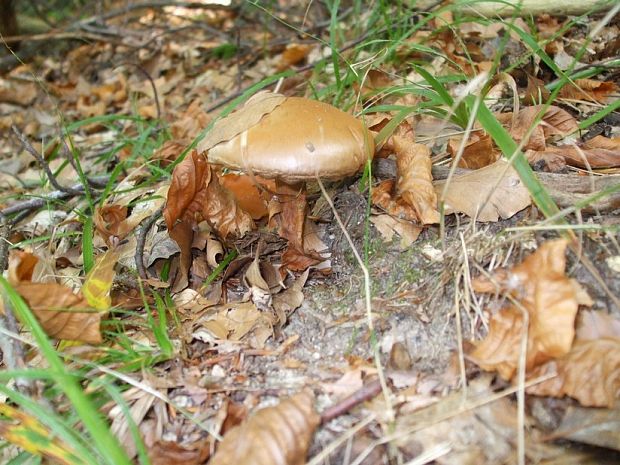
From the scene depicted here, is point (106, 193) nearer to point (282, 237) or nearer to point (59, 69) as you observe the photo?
point (282, 237)

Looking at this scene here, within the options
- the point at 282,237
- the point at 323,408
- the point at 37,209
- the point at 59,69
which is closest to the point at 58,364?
the point at 323,408

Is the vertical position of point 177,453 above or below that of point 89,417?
below

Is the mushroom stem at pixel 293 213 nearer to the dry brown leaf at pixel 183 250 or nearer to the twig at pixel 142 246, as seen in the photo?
the dry brown leaf at pixel 183 250

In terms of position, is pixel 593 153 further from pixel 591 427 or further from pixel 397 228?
pixel 591 427

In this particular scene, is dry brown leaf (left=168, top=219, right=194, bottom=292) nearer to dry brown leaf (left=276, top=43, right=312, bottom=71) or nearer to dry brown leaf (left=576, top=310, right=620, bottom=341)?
dry brown leaf (left=576, top=310, right=620, bottom=341)

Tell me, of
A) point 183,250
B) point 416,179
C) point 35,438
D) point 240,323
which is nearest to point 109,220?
point 183,250

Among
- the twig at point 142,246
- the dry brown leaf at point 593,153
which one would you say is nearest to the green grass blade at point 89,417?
the twig at point 142,246

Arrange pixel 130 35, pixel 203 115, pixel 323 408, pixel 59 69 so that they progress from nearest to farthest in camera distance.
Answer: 1. pixel 323 408
2. pixel 203 115
3. pixel 130 35
4. pixel 59 69
